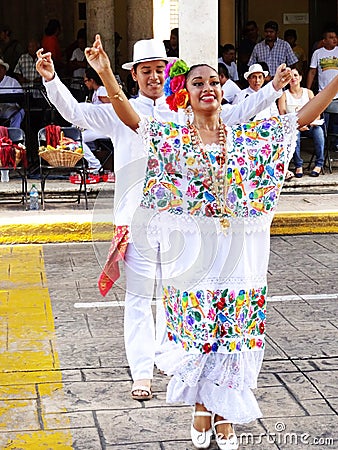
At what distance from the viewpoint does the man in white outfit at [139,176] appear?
19.2 ft

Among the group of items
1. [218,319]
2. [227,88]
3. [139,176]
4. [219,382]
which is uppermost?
[227,88]

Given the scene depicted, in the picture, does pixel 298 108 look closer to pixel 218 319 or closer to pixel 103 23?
pixel 103 23

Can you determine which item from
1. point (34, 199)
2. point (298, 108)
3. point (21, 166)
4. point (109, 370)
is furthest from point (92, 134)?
point (109, 370)

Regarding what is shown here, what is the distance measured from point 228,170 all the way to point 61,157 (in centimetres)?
679

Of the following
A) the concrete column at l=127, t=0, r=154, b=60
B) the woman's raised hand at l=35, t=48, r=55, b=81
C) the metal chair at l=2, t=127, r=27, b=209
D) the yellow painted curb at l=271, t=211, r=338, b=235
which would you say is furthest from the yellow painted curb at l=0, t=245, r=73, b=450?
the concrete column at l=127, t=0, r=154, b=60

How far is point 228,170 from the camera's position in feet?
16.7

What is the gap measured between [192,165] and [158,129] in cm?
26

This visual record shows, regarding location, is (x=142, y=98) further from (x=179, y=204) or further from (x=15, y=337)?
(x=15, y=337)

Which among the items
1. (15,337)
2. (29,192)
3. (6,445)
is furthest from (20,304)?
(29,192)

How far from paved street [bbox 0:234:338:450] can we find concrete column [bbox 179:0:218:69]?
2889mm

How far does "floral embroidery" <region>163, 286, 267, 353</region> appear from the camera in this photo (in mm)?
5098

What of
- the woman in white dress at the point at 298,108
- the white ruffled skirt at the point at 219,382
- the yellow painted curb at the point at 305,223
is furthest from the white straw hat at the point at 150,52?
the woman in white dress at the point at 298,108

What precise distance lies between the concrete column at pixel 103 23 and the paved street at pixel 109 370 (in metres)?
7.18

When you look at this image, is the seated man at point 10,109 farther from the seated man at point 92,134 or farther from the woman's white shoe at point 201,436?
the woman's white shoe at point 201,436
